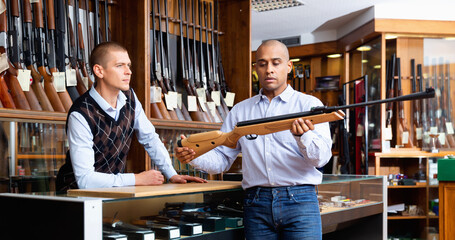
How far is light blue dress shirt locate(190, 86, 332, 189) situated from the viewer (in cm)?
198

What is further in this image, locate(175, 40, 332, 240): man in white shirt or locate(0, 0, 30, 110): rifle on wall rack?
locate(0, 0, 30, 110): rifle on wall rack

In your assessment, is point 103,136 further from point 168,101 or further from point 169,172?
point 168,101

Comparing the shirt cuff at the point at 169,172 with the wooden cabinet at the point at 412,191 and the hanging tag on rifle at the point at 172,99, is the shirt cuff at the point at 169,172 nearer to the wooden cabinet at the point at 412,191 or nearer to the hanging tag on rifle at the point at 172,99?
the hanging tag on rifle at the point at 172,99

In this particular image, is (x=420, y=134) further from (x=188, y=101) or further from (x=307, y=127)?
(x=307, y=127)

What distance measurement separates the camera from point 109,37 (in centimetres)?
351

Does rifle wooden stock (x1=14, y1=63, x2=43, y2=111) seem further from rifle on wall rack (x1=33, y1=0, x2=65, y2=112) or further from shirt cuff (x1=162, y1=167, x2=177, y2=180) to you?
→ shirt cuff (x1=162, y1=167, x2=177, y2=180)

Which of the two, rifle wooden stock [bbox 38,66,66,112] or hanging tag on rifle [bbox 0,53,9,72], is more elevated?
hanging tag on rifle [bbox 0,53,9,72]

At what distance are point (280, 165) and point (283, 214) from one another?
20 cm

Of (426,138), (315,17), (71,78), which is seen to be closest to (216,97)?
(71,78)

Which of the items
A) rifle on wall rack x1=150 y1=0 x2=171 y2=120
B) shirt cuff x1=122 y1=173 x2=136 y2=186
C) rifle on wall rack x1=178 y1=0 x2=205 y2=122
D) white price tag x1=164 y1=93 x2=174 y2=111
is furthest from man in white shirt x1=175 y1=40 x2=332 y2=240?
rifle on wall rack x1=178 y1=0 x2=205 y2=122

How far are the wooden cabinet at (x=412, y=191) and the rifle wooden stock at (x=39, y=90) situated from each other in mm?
4529

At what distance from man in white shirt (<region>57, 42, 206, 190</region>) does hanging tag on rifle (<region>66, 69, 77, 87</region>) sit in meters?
0.71

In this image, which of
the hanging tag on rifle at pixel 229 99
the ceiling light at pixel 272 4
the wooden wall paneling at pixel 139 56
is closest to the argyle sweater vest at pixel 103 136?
the wooden wall paneling at pixel 139 56

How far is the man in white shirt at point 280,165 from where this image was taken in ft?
6.63
